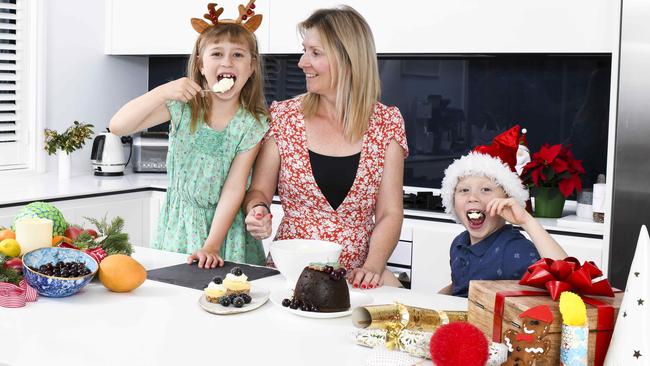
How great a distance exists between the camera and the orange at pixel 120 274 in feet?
5.87

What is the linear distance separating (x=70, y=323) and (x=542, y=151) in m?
2.23

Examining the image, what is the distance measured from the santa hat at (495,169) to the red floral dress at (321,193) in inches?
9.2

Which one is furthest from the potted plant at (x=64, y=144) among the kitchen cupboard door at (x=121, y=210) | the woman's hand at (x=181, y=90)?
the woman's hand at (x=181, y=90)

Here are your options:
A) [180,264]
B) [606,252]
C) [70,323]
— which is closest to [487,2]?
[606,252]

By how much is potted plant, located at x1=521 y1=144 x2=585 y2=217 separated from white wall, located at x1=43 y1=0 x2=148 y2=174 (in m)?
2.33

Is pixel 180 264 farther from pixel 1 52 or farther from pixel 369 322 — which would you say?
pixel 1 52

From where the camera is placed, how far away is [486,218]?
2.16 meters

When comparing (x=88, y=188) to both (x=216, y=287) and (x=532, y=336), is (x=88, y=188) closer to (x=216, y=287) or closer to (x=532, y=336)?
(x=216, y=287)

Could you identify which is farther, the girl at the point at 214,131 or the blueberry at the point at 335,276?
the girl at the point at 214,131

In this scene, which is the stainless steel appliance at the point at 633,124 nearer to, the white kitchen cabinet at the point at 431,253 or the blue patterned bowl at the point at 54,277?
the white kitchen cabinet at the point at 431,253

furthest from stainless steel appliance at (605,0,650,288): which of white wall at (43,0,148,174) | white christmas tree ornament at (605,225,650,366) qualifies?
white wall at (43,0,148,174)

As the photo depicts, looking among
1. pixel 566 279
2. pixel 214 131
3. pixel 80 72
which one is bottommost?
pixel 566 279

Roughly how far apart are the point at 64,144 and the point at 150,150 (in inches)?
19.7

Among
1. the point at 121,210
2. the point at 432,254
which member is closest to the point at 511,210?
the point at 432,254
